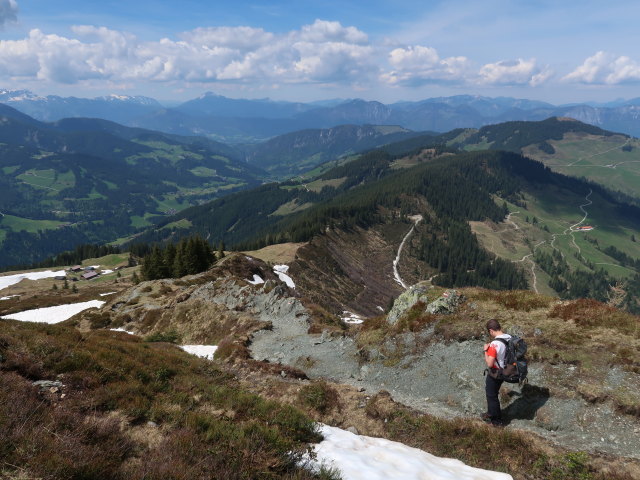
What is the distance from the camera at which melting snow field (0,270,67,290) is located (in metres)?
119

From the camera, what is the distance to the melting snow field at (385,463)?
930cm

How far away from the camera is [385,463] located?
10062mm

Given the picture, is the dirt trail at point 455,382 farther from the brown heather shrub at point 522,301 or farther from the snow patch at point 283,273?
the snow patch at point 283,273

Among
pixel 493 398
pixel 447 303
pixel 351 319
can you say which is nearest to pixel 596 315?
pixel 447 303

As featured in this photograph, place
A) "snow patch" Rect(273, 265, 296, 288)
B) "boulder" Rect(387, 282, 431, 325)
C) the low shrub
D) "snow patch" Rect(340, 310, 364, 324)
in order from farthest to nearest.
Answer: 1. "snow patch" Rect(273, 265, 296, 288)
2. "snow patch" Rect(340, 310, 364, 324)
3. the low shrub
4. "boulder" Rect(387, 282, 431, 325)

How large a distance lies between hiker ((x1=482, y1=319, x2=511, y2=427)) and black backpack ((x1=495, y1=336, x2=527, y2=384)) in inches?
4.8

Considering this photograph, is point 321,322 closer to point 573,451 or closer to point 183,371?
point 183,371

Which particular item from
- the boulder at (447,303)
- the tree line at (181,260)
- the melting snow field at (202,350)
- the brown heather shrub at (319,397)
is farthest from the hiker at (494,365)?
the tree line at (181,260)

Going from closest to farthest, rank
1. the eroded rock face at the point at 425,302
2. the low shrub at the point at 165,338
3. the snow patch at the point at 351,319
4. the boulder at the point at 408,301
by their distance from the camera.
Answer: the eroded rock face at the point at 425,302
the boulder at the point at 408,301
the low shrub at the point at 165,338
the snow patch at the point at 351,319

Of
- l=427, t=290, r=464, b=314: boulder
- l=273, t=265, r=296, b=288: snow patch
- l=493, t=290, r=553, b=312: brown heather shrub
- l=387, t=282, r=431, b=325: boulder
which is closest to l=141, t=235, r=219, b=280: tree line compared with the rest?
l=273, t=265, r=296, b=288: snow patch

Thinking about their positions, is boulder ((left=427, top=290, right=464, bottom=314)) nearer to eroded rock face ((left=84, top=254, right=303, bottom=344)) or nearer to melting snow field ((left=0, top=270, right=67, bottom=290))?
eroded rock face ((left=84, top=254, right=303, bottom=344))

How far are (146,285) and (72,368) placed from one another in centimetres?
5648

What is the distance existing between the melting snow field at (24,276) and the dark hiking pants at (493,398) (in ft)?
496

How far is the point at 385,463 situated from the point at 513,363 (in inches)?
245
